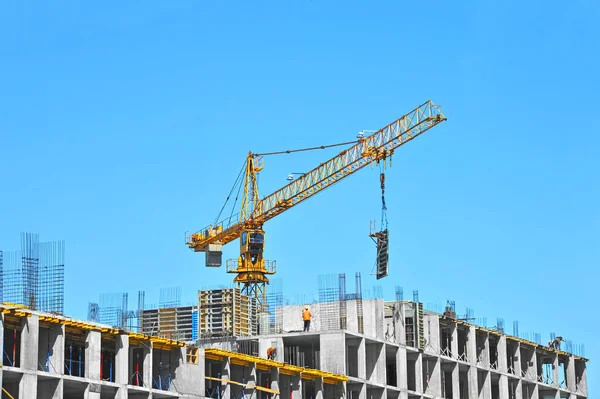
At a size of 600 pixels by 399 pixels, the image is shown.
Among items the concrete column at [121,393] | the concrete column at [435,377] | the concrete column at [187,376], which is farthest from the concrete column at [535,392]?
the concrete column at [121,393]

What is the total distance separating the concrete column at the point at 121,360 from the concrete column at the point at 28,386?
262 inches

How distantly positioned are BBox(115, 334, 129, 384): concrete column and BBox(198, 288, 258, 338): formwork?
1059 inches

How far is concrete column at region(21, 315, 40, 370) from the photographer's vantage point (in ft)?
203

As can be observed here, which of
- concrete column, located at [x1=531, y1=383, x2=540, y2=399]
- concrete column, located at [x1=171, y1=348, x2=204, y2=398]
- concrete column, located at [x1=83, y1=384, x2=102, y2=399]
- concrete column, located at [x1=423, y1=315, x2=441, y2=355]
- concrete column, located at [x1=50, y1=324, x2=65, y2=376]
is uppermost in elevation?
concrete column, located at [x1=423, y1=315, x2=441, y2=355]

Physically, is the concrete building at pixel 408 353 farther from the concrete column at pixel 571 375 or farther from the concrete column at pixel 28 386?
the concrete column at pixel 28 386

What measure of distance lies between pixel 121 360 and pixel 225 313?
107ft

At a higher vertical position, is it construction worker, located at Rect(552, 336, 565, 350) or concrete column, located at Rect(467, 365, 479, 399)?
construction worker, located at Rect(552, 336, 565, 350)

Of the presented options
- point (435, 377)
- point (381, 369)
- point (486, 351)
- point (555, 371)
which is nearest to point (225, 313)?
point (381, 369)

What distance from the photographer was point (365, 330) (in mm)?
91062

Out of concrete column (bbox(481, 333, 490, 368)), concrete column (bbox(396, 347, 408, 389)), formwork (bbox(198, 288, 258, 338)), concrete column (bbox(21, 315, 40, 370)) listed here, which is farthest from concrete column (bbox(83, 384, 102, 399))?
concrete column (bbox(481, 333, 490, 368))

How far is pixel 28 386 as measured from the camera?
61.8 meters

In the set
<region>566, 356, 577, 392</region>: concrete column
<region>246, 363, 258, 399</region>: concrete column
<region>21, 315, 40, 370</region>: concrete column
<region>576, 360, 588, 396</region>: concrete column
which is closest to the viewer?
<region>21, 315, 40, 370</region>: concrete column

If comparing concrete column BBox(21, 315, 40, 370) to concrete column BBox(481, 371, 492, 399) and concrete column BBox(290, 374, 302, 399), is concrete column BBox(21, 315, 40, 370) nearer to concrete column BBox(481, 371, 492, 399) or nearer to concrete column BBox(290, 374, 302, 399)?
concrete column BBox(290, 374, 302, 399)

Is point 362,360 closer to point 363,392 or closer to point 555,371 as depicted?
point 363,392
